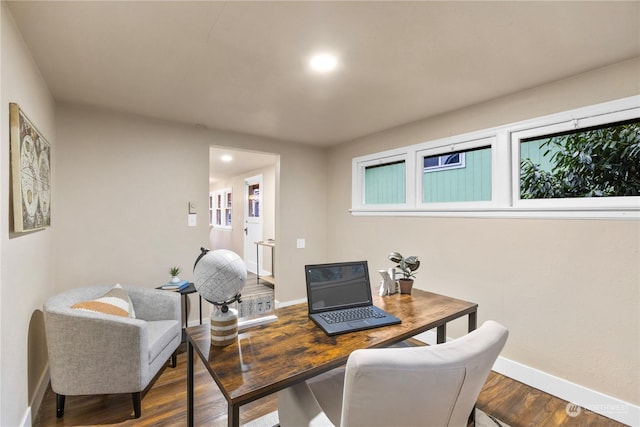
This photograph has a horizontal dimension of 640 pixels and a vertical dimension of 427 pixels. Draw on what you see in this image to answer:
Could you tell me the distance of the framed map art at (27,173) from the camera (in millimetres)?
1444

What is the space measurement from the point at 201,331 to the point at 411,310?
116cm

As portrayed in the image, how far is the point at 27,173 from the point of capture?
1.61 metres

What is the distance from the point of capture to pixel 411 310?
68.5 inches

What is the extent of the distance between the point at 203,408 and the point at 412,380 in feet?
5.60

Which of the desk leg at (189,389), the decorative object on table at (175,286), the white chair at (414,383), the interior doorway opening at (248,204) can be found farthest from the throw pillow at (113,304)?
the interior doorway opening at (248,204)

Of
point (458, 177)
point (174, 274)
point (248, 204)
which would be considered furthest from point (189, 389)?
point (248, 204)

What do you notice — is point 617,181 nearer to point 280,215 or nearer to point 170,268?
point 280,215

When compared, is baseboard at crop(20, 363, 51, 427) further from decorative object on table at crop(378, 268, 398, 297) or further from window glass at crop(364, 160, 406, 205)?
window glass at crop(364, 160, 406, 205)

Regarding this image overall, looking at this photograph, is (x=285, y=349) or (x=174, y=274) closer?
(x=285, y=349)

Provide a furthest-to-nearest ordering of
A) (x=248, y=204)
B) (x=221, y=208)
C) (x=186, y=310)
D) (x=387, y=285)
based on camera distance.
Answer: (x=221, y=208), (x=248, y=204), (x=186, y=310), (x=387, y=285)

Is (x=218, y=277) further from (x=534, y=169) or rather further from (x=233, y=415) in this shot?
(x=534, y=169)

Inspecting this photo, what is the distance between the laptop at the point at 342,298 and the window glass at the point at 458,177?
1.52 metres

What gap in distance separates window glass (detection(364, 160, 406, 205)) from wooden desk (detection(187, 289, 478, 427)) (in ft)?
5.70

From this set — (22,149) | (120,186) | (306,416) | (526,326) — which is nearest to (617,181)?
(526,326)
